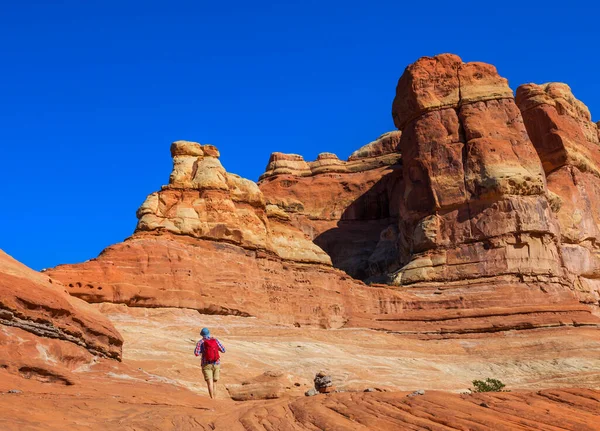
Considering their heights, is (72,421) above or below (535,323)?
below

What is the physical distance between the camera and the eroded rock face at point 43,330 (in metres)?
13.6

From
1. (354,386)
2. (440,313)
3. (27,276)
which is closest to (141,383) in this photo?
(27,276)

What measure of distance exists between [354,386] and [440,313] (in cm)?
2133

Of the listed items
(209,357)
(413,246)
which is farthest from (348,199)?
(209,357)

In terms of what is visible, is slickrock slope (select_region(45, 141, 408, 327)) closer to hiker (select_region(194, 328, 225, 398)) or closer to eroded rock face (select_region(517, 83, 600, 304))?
hiker (select_region(194, 328, 225, 398))

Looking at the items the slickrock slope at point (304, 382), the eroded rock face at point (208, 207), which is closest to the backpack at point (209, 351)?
the slickrock slope at point (304, 382)

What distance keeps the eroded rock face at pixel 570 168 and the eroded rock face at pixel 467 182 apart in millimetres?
5388

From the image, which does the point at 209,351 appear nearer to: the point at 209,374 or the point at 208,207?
the point at 209,374

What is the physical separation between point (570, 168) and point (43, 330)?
50.5 m

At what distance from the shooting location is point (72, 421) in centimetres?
1045

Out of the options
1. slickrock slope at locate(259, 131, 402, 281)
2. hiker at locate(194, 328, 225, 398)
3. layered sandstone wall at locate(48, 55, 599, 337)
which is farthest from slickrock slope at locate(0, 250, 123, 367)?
slickrock slope at locate(259, 131, 402, 281)

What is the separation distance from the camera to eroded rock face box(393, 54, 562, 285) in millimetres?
46188

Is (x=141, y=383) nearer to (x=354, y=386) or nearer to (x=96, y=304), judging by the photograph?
(x=354, y=386)

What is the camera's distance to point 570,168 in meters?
57.8
